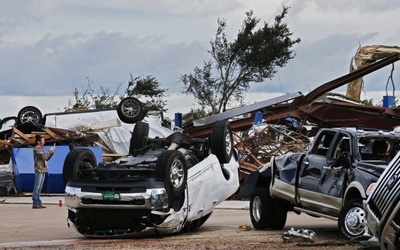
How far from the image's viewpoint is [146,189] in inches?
531

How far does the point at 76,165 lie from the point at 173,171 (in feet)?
5.56

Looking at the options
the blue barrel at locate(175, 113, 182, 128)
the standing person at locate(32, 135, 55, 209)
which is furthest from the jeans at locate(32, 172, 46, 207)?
the blue barrel at locate(175, 113, 182, 128)

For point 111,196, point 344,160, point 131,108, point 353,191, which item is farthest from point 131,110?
point 353,191

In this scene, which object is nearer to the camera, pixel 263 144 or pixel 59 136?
pixel 263 144

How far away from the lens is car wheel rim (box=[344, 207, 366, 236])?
12125 millimetres

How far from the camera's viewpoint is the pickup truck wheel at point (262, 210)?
1569 cm

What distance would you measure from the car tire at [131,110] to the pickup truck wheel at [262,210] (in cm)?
1276

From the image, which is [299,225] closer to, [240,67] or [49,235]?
[49,235]

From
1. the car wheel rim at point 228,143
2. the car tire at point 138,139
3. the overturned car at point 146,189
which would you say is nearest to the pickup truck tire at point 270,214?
the overturned car at point 146,189

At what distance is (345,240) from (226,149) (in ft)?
11.1

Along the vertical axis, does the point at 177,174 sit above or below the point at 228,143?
below

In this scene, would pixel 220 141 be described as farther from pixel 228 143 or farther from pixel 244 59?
pixel 244 59

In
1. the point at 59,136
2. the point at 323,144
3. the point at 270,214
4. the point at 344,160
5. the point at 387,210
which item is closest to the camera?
the point at 387,210

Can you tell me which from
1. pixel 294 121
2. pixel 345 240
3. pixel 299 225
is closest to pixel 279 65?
pixel 294 121
